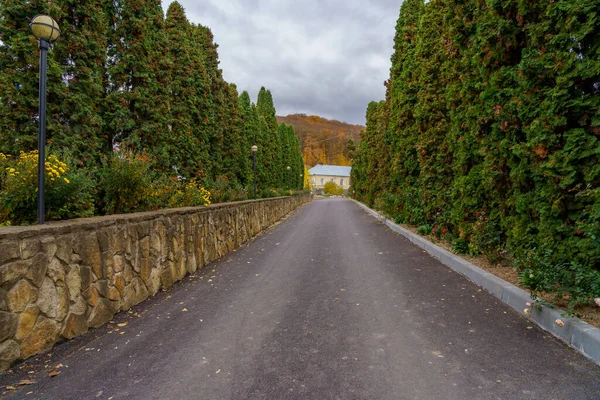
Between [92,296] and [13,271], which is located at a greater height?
[13,271]

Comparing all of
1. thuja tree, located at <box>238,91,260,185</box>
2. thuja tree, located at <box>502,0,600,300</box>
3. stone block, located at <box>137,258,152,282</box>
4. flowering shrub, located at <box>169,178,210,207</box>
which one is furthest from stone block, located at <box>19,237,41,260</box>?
thuja tree, located at <box>238,91,260,185</box>

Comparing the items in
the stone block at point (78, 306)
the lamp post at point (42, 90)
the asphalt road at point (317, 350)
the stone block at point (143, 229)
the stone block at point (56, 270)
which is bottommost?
the asphalt road at point (317, 350)

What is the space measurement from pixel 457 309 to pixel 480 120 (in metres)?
3.14

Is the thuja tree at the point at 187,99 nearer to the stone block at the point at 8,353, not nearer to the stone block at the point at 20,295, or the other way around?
the stone block at the point at 20,295

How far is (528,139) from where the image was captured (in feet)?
12.6

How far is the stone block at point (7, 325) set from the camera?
239 centimetres

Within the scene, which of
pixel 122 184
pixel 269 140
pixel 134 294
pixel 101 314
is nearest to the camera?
pixel 101 314

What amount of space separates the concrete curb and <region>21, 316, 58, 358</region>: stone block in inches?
179

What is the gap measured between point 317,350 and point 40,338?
7.83 feet

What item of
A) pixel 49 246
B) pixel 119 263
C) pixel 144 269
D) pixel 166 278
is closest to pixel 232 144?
pixel 166 278

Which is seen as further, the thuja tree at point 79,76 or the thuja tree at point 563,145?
the thuja tree at point 79,76

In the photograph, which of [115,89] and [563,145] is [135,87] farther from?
[563,145]

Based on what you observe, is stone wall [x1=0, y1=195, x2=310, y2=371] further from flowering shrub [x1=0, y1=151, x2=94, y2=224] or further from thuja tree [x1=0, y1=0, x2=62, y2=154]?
thuja tree [x1=0, y1=0, x2=62, y2=154]

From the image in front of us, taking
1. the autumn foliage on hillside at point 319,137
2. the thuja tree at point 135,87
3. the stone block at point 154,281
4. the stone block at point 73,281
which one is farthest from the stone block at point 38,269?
the autumn foliage on hillside at point 319,137
